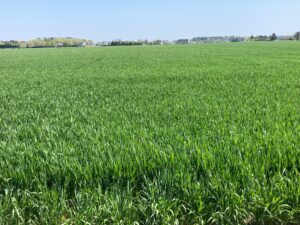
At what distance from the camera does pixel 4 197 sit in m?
3.96

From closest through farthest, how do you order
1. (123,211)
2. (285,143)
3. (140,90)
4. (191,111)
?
(123,211) → (285,143) → (191,111) → (140,90)

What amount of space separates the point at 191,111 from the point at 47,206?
440 cm

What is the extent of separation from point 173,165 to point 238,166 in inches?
30.3

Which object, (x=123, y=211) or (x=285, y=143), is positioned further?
(x=285, y=143)

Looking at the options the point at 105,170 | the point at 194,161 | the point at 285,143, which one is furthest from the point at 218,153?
the point at 105,170

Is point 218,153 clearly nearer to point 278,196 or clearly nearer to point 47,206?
point 278,196

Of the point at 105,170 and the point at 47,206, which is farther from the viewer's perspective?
the point at 105,170

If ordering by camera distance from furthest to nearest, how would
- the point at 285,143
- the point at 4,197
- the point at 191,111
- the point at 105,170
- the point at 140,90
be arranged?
1. the point at 140,90
2. the point at 191,111
3. the point at 285,143
4. the point at 105,170
5. the point at 4,197

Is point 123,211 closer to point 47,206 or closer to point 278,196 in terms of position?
point 47,206

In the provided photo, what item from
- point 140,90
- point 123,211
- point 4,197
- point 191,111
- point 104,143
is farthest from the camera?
point 140,90

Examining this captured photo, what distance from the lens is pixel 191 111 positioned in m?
7.52

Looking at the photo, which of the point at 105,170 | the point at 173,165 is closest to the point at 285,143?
the point at 173,165

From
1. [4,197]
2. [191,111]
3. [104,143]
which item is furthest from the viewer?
[191,111]

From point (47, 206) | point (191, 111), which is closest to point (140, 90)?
point (191, 111)
